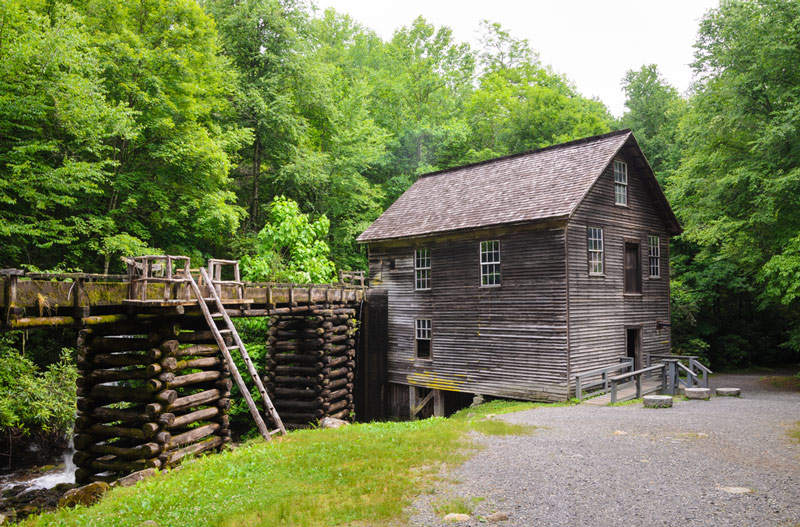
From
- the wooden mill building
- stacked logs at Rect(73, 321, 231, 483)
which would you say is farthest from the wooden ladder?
the wooden mill building

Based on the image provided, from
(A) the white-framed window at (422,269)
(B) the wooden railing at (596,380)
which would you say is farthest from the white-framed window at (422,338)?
(B) the wooden railing at (596,380)

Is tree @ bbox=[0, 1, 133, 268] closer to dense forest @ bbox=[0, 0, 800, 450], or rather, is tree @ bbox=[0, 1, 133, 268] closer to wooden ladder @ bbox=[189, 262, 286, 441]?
dense forest @ bbox=[0, 0, 800, 450]

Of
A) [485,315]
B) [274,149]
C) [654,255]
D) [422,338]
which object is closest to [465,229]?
[485,315]

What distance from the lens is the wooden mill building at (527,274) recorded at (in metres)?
17.8

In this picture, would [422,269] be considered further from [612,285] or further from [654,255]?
[654,255]

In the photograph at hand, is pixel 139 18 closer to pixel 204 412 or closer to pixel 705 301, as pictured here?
pixel 204 412

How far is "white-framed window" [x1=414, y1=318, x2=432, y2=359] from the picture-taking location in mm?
21516

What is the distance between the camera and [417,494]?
25.6ft

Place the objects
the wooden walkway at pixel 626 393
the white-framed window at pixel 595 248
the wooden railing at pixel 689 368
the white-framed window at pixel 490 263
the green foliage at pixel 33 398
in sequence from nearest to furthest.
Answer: the green foliage at pixel 33 398, the wooden walkway at pixel 626 393, the wooden railing at pixel 689 368, the white-framed window at pixel 595 248, the white-framed window at pixel 490 263

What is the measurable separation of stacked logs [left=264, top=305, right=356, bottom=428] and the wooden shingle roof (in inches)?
197

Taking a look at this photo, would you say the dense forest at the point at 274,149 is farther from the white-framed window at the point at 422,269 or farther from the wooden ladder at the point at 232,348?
the wooden ladder at the point at 232,348

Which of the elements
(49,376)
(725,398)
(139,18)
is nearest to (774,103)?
(725,398)

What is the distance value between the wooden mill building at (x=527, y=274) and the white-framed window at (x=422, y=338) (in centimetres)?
5

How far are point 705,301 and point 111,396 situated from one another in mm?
28431
